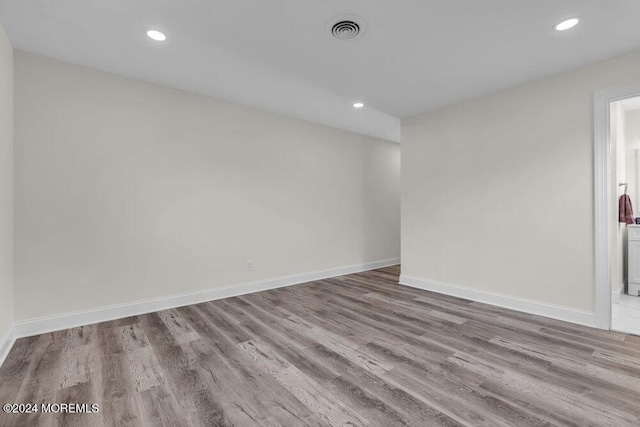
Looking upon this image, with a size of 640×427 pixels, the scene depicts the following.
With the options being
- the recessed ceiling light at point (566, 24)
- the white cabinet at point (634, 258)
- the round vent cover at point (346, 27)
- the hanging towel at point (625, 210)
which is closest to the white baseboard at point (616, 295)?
the white cabinet at point (634, 258)

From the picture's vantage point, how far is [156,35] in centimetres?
230

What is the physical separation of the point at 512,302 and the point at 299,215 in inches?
113

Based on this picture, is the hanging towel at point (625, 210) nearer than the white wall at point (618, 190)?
No

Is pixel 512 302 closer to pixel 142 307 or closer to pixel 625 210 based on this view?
pixel 625 210

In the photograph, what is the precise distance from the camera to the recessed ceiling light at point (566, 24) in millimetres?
2082

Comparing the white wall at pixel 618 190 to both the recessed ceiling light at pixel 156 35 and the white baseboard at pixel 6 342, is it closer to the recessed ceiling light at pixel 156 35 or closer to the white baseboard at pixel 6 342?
the recessed ceiling light at pixel 156 35

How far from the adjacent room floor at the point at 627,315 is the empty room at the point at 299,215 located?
4 centimetres

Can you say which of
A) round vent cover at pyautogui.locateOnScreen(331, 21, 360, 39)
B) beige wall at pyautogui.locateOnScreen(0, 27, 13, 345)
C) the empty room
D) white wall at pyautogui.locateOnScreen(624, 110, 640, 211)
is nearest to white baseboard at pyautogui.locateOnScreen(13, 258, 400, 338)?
the empty room

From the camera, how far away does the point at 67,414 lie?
1.57 m

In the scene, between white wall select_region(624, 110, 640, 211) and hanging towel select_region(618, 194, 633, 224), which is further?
white wall select_region(624, 110, 640, 211)

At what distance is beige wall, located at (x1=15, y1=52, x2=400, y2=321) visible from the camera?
261cm

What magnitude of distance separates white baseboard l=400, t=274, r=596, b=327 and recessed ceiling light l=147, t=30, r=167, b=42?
392 centimetres

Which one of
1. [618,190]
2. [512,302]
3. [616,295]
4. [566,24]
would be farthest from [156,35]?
[616,295]

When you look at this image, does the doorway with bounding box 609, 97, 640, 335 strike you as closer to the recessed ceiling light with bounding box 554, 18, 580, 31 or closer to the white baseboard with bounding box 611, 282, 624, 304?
the white baseboard with bounding box 611, 282, 624, 304
